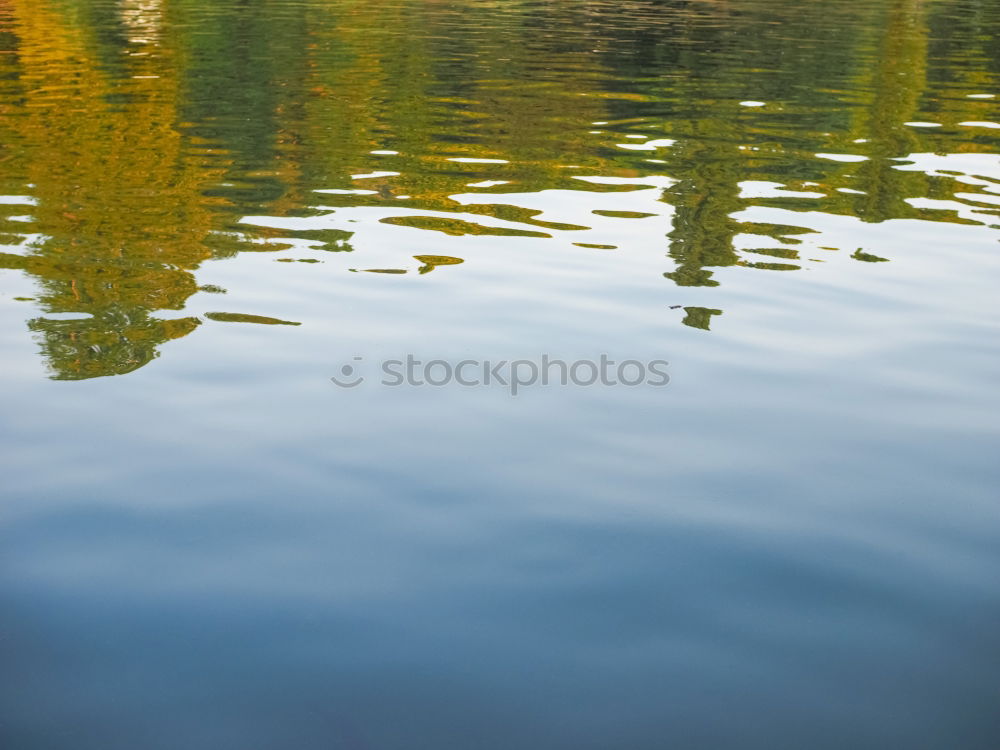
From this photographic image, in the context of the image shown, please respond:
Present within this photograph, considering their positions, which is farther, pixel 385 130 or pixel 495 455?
pixel 385 130

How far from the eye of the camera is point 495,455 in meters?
7.34

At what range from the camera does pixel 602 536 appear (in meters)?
6.27

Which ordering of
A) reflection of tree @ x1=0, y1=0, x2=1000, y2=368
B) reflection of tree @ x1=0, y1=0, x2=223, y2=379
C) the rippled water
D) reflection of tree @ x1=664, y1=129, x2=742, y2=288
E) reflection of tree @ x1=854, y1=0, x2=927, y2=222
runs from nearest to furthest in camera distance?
the rippled water, reflection of tree @ x1=0, y1=0, x2=223, y2=379, reflection of tree @ x1=664, y1=129, x2=742, y2=288, reflection of tree @ x1=0, y1=0, x2=1000, y2=368, reflection of tree @ x1=854, y1=0, x2=927, y2=222

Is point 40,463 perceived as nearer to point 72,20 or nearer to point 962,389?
point 962,389

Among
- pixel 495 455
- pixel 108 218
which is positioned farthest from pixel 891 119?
pixel 495 455

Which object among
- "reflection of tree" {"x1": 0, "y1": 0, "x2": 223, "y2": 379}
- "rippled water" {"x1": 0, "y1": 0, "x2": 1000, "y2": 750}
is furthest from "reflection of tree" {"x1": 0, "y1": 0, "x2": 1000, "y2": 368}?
"rippled water" {"x1": 0, "y1": 0, "x2": 1000, "y2": 750}

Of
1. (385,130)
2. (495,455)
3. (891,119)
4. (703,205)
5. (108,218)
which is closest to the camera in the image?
(495,455)

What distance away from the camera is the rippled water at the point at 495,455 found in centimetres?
492

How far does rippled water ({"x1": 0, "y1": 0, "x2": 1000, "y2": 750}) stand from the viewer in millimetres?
4922

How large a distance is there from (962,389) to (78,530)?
6561 mm

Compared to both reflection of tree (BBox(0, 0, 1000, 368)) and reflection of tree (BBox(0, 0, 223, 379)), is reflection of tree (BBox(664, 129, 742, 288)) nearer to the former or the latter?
reflection of tree (BBox(0, 0, 1000, 368))

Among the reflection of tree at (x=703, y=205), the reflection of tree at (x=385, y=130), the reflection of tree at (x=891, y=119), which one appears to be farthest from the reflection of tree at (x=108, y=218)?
the reflection of tree at (x=891, y=119)

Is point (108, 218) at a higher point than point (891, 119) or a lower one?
lower

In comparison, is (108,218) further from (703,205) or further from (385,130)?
(385,130)
